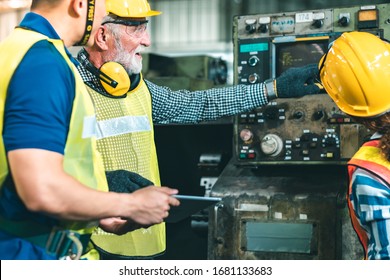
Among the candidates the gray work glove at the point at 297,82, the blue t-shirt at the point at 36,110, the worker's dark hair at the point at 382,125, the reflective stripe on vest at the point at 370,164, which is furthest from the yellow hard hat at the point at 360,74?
the blue t-shirt at the point at 36,110

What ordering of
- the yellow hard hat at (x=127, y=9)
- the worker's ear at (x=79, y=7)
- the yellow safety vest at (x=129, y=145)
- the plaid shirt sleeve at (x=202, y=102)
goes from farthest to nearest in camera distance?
the plaid shirt sleeve at (x=202, y=102), the yellow hard hat at (x=127, y=9), the yellow safety vest at (x=129, y=145), the worker's ear at (x=79, y=7)

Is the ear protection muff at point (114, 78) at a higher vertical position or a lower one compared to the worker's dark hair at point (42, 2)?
lower

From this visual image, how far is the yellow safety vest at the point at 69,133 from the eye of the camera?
1.38 meters

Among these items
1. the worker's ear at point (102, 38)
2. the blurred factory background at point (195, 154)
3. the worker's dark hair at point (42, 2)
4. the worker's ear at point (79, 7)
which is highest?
the worker's dark hair at point (42, 2)

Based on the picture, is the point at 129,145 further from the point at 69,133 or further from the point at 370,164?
the point at 370,164

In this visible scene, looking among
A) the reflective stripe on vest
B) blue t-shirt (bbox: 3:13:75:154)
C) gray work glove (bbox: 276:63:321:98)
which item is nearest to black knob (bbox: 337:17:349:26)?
gray work glove (bbox: 276:63:321:98)

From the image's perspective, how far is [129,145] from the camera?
2.26 meters

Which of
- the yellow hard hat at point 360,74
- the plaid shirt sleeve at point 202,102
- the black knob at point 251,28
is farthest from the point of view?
the black knob at point 251,28

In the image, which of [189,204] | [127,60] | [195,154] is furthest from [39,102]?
[195,154]

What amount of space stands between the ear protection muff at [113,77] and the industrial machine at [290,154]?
1.83 feet

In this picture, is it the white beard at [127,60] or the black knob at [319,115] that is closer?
the white beard at [127,60]

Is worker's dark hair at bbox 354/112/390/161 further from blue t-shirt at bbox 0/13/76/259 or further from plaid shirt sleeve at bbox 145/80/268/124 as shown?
blue t-shirt at bbox 0/13/76/259

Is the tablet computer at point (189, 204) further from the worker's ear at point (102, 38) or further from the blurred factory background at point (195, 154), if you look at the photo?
the worker's ear at point (102, 38)
